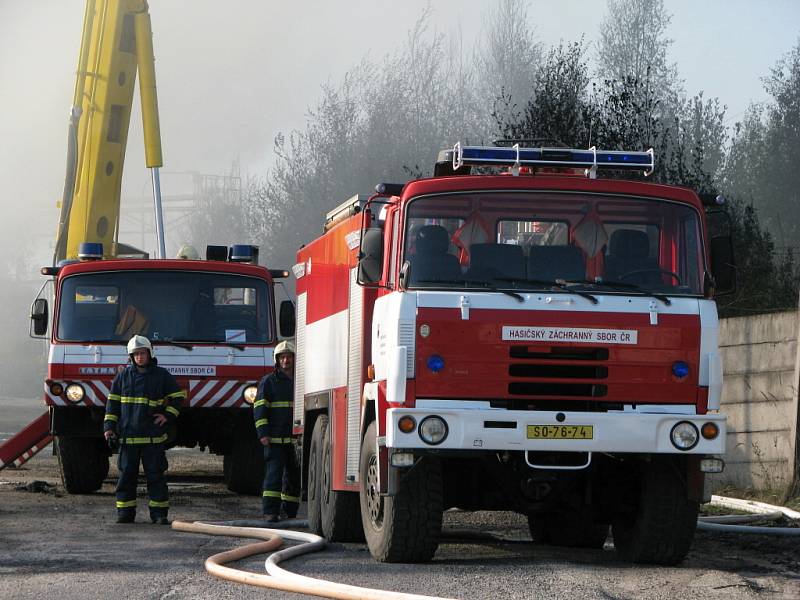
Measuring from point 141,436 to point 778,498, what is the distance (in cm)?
612

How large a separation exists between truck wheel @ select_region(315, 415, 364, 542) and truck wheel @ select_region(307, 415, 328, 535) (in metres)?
0.18

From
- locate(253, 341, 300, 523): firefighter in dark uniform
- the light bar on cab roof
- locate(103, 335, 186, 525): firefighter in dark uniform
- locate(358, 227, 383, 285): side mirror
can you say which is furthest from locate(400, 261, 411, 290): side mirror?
locate(253, 341, 300, 523): firefighter in dark uniform

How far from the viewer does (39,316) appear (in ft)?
54.0

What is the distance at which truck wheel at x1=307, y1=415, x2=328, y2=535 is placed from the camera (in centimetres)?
1218

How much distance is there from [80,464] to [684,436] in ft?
29.9

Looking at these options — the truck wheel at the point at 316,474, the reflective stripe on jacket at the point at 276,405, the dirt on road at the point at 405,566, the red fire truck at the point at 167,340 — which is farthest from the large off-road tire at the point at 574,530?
the red fire truck at the point at 167,340

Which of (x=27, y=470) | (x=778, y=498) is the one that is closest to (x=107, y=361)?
(x=27, y=470)

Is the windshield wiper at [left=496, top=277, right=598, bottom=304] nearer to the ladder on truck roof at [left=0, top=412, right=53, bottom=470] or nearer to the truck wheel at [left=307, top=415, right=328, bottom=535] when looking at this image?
the truck wheel at [left=307, top=415, right=328, bottom=535]

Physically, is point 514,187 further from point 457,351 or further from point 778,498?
point 778,498

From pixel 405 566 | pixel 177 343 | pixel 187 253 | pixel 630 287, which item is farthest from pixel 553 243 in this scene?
pixel 187 253

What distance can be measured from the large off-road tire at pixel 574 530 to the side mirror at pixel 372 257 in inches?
118

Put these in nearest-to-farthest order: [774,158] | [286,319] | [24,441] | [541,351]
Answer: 1. [541,351]
2. [286,319]
3. [24,441]
4. [774,158]

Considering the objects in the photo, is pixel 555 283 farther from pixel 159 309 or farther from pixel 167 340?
pixel 159 309

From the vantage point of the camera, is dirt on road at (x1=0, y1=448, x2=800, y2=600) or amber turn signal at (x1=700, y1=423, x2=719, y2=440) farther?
amber turn signal at (x1=700, y1=423, x2=719, y2=440)
